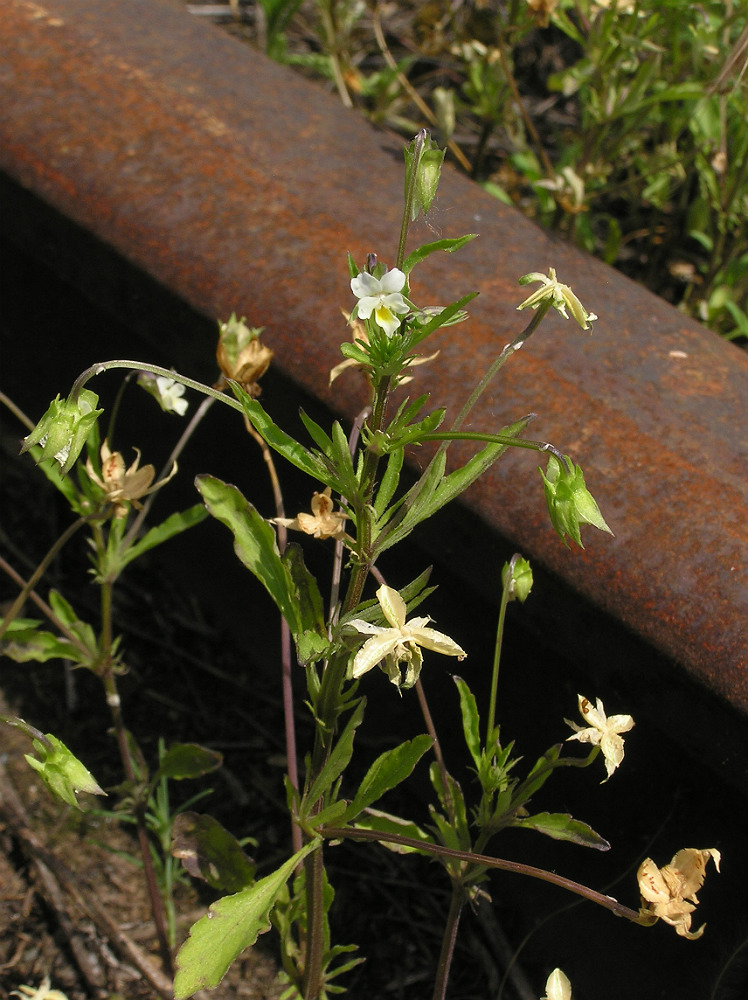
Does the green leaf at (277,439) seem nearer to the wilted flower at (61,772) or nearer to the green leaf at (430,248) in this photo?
the green leaf at (430,248)

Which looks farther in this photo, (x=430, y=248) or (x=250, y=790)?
(x=250, y=790)

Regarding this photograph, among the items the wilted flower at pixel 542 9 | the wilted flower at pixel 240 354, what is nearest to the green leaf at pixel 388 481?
the wilted flower at pixel 240 354

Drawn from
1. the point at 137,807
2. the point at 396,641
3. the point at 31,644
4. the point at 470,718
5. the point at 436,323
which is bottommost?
the point at 137,807

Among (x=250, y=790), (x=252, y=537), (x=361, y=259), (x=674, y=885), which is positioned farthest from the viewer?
(x=250, y=790)

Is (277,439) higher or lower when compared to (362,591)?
higher

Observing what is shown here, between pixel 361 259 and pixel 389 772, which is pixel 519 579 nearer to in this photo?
pixel 389 772

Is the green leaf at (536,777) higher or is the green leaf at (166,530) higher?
the green leaf at (536,777)

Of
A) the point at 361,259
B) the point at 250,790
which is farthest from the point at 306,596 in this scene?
the point at 250,790
